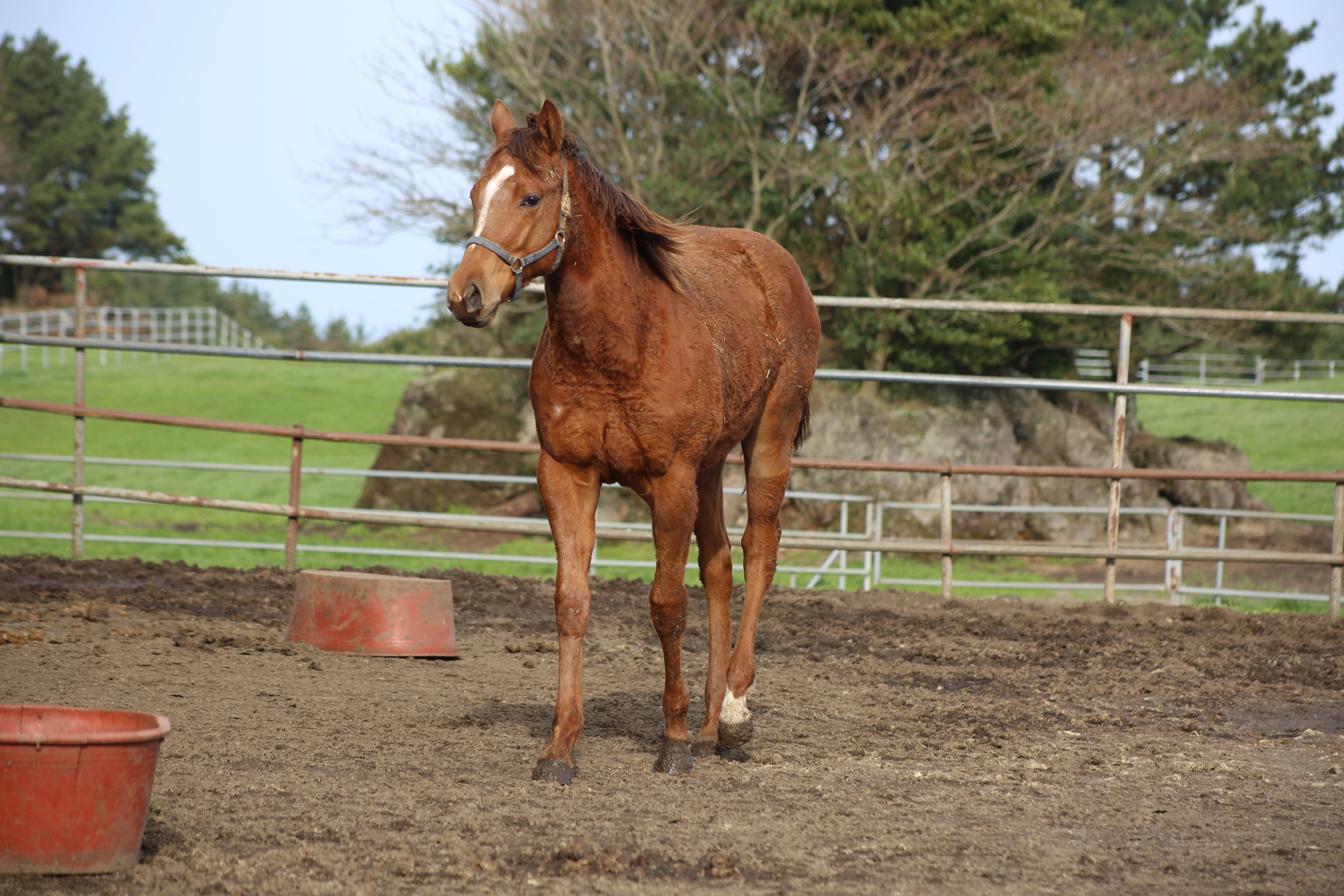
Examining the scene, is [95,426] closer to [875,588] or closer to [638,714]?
[875,588]

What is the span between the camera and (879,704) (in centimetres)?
402

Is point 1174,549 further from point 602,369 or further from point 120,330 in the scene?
point 120,330

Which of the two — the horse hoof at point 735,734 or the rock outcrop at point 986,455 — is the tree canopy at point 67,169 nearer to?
the rock outcrop at point 986,455

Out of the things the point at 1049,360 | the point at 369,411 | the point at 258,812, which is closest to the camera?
the point at 258,812

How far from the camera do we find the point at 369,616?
450cm

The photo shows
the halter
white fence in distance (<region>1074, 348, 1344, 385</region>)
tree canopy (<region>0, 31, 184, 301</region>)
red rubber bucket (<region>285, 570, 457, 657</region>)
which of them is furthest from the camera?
tree canopy (<region>0, 31, 184, 301</region>)

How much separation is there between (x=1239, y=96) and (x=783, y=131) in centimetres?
699

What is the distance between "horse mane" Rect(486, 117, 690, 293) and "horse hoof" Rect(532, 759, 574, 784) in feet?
4.60

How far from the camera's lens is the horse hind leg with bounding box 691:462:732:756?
133 inches

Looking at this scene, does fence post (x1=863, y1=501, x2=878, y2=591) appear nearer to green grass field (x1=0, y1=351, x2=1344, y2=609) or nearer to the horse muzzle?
green grass field (x1=0, y1=351, x2=1344, y2=609)

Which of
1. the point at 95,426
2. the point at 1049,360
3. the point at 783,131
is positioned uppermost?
the point at 783,131

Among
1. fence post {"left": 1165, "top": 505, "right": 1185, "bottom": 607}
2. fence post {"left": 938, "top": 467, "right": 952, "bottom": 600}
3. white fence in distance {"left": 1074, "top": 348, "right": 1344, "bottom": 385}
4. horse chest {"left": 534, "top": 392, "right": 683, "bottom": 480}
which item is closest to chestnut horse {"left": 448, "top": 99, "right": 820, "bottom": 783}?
horse chest {"left": 534, "top": 392, "right": 683, "bottom": 480}

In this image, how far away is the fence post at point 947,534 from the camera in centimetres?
622

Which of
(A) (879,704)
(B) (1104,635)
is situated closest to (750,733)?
(A) (879,704)
